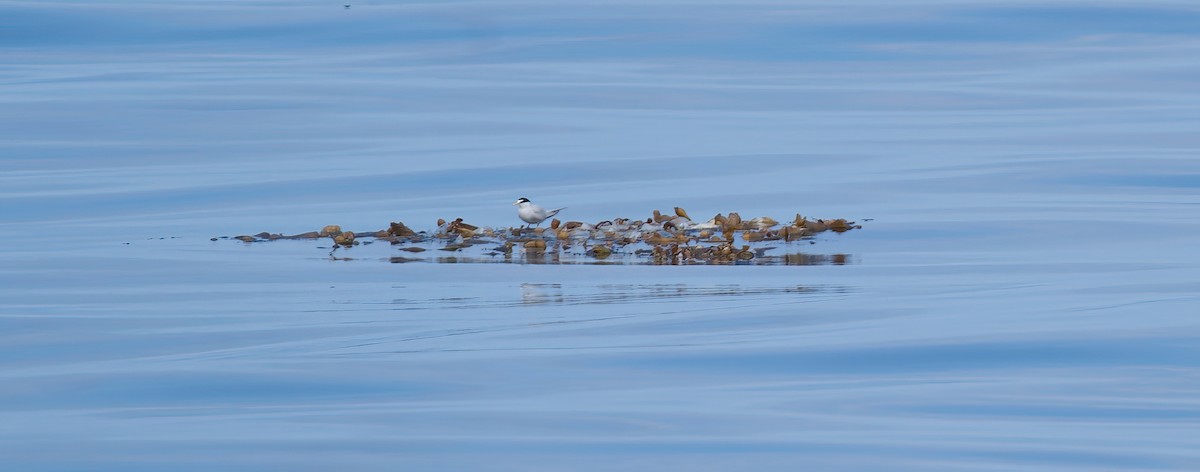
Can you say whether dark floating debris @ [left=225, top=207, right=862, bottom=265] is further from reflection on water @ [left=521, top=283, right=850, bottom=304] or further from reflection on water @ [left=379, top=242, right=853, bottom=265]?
reflection on water @ [left=521, top=283, right=850, bottom=304]

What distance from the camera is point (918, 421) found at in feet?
19.0

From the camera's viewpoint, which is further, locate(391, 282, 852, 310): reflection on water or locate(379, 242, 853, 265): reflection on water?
locate(379, 242, 853, 265): reflection on water

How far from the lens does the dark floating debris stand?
10.7 metres

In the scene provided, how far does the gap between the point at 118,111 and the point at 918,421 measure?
1777 centimetres

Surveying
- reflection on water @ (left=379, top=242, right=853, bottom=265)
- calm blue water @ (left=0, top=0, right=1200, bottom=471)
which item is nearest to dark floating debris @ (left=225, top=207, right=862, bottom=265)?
reflection on water @ (left=379, top=242, right=853, bottom=265)

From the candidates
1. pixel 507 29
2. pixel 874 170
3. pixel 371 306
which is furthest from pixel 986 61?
pixel 371 306

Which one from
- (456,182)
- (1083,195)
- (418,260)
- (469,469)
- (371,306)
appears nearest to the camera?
(469,469)

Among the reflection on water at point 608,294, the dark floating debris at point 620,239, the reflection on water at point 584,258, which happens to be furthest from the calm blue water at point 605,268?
the dark floating debris at point 620,239

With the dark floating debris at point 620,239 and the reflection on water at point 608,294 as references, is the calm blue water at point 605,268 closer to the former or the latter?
the reflection on water at point 608,294

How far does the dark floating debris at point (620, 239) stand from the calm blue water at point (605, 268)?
1.31 feet

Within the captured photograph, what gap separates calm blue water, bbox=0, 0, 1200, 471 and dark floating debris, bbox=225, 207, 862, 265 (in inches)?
15.8

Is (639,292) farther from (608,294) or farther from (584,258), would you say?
(584,258)

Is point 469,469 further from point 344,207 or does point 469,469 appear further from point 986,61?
point 986,61

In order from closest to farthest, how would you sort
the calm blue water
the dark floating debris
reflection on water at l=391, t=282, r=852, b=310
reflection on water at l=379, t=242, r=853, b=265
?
the calm blue water, reflection on water at l=391, t=282, r=852, b=310, reflection on water at l=379, t=242, r=853, b=265, the dark floating debris
